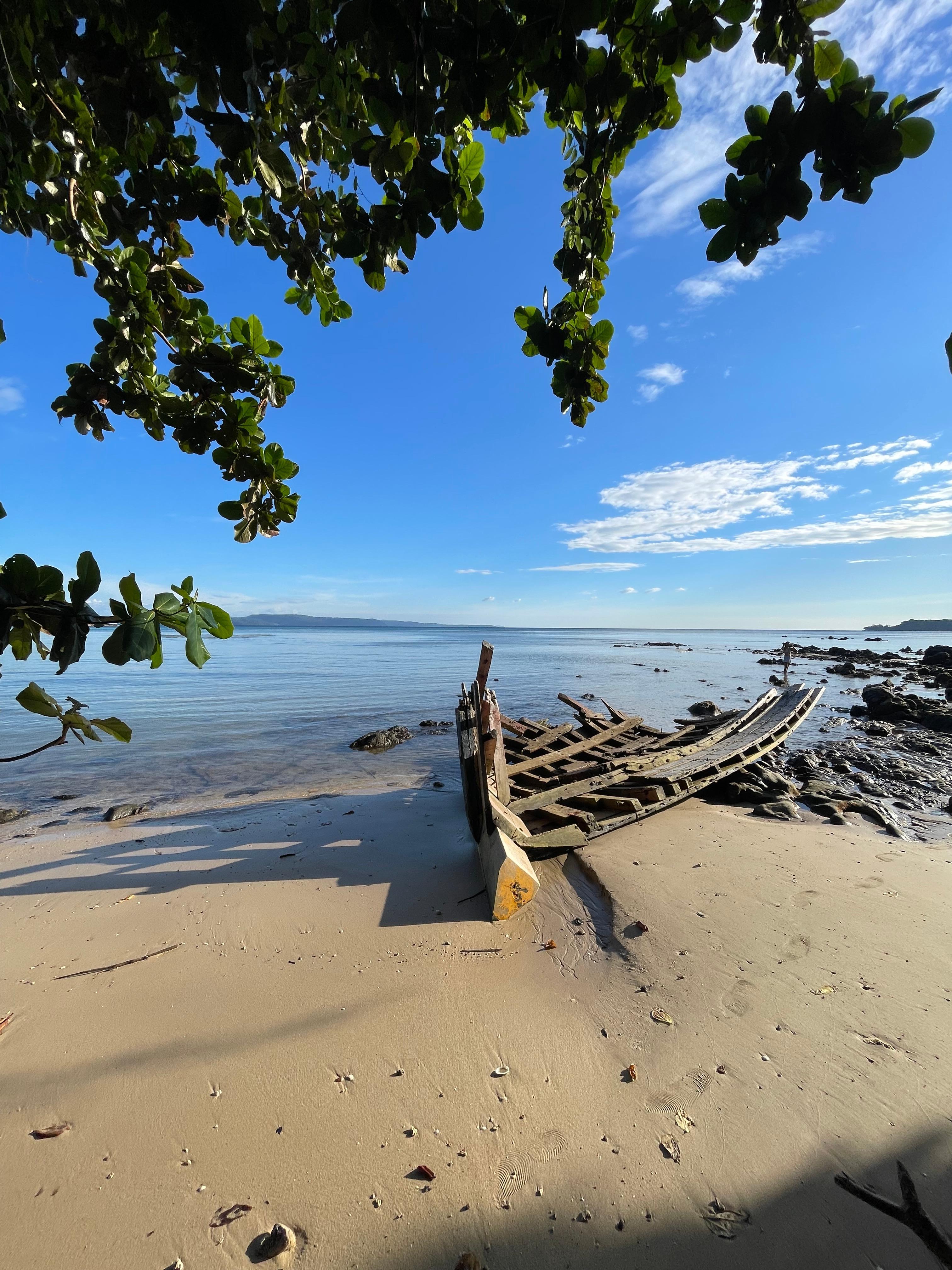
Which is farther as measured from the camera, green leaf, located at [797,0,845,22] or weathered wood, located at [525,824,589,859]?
weathered wood, located at [525,824,589,859]

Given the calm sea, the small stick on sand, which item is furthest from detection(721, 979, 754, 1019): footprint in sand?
the calm sea

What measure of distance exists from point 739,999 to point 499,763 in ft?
9.64

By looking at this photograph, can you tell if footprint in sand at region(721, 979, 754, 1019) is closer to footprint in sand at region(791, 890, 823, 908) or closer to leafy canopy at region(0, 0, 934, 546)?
footprint in sand at region(791, 890, 823, 908)

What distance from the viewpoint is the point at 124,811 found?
27.3 feet

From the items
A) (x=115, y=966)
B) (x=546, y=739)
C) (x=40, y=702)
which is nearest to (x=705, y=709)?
(x=546, y=739)

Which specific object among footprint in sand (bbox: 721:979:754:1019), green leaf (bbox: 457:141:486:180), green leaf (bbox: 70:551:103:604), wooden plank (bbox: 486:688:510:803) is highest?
green leaf (bbox: 457:141:486:180)

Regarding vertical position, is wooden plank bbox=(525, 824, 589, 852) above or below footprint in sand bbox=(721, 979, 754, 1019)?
above

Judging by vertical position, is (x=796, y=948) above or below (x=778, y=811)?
above

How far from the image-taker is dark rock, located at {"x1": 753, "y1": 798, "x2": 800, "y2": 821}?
25.7 ft

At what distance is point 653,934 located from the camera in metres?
4.43

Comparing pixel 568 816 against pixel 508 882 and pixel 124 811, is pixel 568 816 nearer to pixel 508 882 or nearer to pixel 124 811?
pixel 508 882

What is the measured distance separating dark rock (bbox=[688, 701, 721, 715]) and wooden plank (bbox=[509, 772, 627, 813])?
1259cm

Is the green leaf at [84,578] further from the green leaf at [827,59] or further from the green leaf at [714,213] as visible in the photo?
the green leaf at [827,59]

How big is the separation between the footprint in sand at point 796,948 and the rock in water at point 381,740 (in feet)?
33.8
